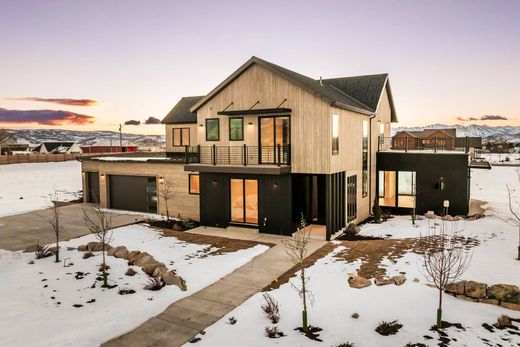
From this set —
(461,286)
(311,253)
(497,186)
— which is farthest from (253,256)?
(497,186)

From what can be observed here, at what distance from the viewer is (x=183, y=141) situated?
95.8 feet

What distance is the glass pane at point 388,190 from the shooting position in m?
22.6

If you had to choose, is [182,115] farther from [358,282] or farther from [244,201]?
[358,282]

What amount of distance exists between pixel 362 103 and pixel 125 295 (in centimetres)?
1811

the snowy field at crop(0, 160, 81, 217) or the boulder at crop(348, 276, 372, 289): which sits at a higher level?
the snowy field at crop(0, 160, 81, 217)

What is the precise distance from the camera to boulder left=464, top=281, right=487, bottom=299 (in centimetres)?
888

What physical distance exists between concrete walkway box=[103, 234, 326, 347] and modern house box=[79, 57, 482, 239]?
4.38 meters

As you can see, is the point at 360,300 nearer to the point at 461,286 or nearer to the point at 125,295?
the point at 461,286

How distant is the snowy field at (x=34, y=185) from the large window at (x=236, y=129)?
1559 cm

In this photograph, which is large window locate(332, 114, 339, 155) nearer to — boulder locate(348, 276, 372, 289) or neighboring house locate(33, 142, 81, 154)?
boulder locate(348, 276, 372, 289)

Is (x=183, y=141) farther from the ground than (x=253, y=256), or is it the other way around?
(x=183, y=141)

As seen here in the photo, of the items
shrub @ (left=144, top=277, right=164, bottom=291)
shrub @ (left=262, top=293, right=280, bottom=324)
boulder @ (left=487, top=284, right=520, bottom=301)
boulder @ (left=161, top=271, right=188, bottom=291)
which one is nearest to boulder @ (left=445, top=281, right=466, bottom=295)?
boulder @ (left=487, top=284, right=520, bottom=301)

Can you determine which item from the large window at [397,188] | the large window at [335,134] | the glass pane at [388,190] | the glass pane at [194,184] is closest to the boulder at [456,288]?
the large window at [335,134]

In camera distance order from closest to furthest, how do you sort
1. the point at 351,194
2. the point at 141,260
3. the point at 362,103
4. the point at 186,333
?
the point at 186,333 → the point at 141,260 → the point at 351,194 → the point at 362,103
